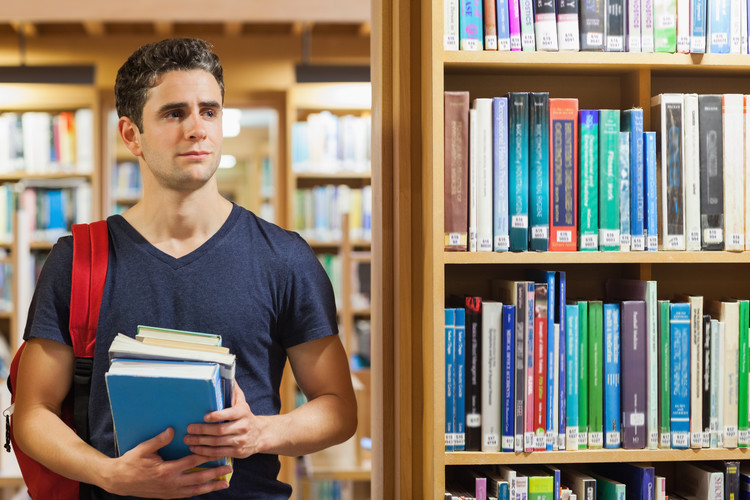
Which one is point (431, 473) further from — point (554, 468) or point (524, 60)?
point (524, 60)

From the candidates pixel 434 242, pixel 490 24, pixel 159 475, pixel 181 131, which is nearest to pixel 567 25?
pixel 490 24

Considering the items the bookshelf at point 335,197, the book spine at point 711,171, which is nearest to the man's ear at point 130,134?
the book spine at point 711,171

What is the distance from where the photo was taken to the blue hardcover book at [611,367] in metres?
1.47

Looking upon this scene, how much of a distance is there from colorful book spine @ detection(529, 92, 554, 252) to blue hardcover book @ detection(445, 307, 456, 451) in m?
0.22

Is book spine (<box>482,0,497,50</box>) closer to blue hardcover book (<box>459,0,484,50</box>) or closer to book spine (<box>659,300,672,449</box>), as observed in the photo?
blue hardcover book (<box>459,0,484,50</box>)

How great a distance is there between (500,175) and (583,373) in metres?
0.43

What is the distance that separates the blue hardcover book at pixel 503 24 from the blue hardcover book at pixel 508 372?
523 millimetres

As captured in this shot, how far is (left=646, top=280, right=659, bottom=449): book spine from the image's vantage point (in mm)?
1469

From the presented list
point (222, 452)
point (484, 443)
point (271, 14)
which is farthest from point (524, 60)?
point (271, 14)

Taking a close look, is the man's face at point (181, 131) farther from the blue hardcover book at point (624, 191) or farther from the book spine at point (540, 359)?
the blue hardcover book at point (624, 191)

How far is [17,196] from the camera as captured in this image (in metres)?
4.77

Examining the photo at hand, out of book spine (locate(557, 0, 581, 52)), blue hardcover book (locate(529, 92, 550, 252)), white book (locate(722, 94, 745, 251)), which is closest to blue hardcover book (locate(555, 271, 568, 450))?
blue hardcover book (locate(529, 92, 550, 252))

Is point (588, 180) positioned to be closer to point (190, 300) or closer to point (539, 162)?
point (539, 162)

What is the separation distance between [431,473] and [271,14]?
3.66 metres
